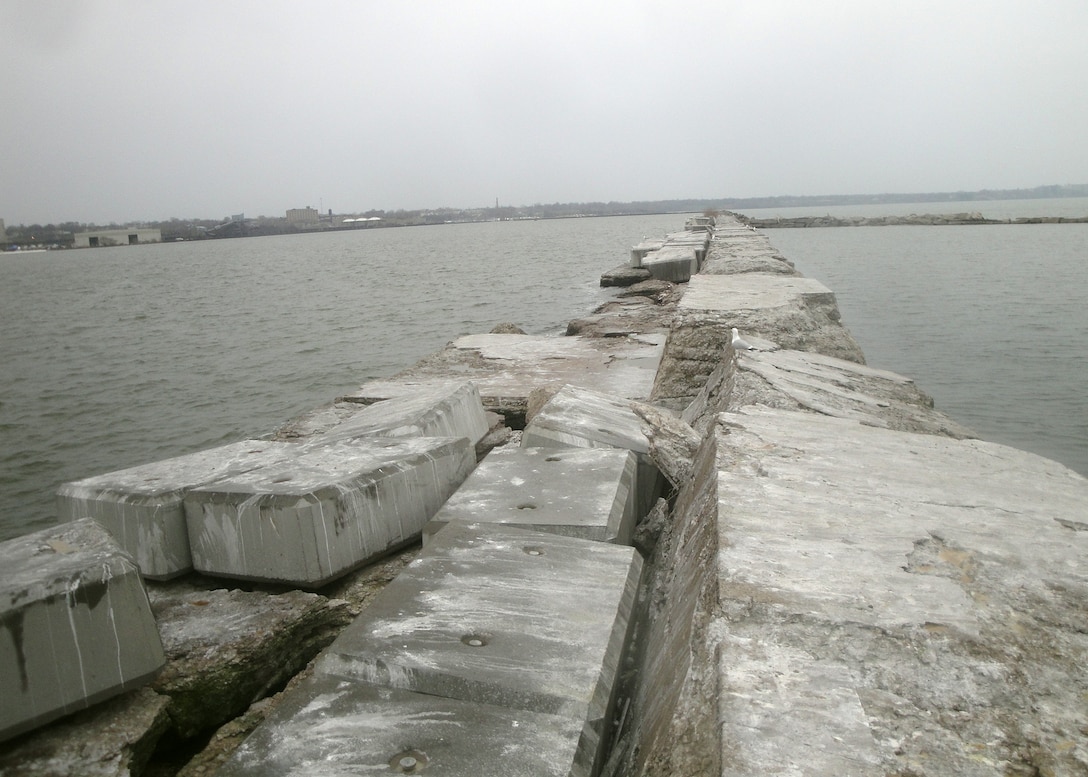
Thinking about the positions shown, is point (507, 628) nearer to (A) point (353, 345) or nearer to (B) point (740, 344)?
(B) point (740, 344)

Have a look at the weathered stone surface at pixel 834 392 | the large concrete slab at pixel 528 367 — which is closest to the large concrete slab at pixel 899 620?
the weathered stone surface at pixel 834 392

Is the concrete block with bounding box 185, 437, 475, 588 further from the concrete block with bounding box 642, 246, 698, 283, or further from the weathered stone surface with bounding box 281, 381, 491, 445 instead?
the concrete block with bounding box 642, 246, 698, 283

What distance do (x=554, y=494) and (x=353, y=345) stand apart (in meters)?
11.1

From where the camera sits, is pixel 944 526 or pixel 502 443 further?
pixel 502 443

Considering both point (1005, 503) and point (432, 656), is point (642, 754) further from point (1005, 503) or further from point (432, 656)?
point (1005, 503)

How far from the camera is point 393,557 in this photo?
254cm

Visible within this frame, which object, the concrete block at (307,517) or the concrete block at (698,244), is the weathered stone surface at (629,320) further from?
the concrete block at (307,517)

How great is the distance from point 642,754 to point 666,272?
12.2m

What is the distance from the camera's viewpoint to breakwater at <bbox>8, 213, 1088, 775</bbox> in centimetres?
105

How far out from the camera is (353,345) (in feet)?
42.6

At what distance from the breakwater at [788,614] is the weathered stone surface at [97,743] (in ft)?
0.04

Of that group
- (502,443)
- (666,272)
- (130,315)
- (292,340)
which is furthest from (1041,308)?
(130,315)

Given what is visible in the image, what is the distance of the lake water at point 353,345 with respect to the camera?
267 inches

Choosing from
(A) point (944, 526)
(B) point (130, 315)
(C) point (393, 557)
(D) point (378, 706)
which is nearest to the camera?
(D) point (378, 706)
